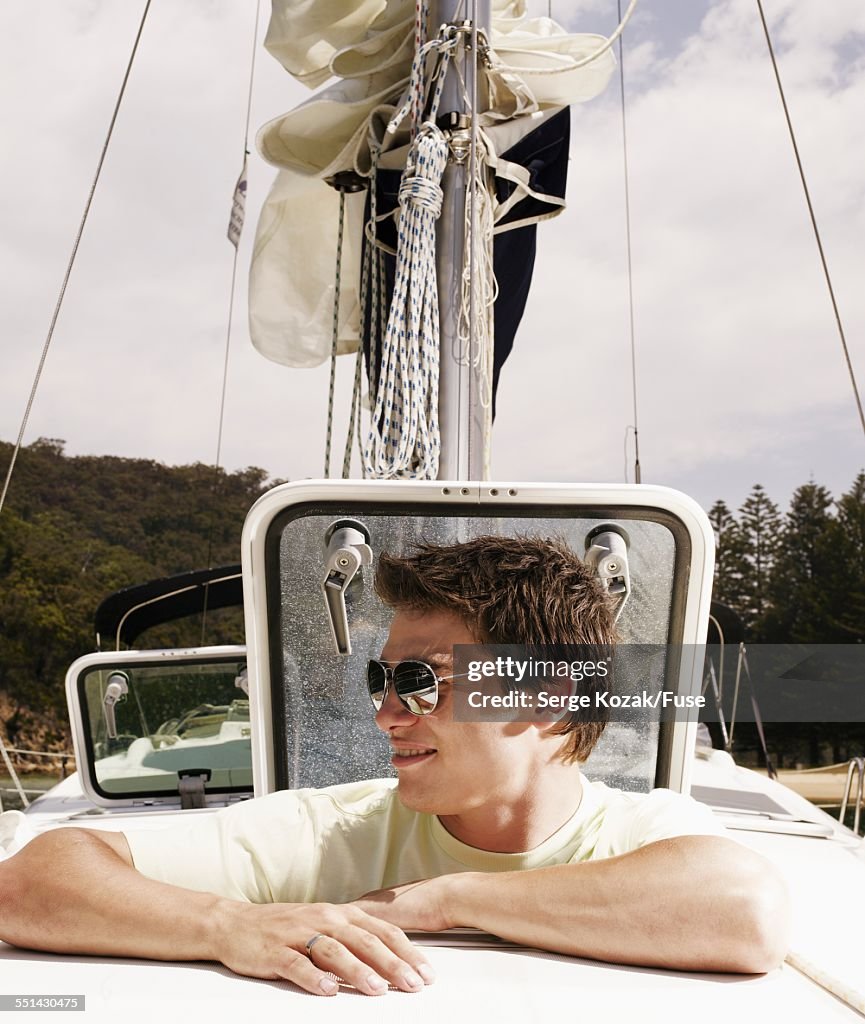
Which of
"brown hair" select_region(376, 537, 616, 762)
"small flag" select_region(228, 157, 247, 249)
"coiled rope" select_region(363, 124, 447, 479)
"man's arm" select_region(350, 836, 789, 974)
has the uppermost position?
"small flag" select_region(228, 157, 247, 249)

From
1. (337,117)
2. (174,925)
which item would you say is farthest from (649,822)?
(337,117)

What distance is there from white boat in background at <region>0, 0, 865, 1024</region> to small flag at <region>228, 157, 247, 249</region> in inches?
39.2

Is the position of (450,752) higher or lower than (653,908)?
higher

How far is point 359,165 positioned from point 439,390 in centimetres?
111

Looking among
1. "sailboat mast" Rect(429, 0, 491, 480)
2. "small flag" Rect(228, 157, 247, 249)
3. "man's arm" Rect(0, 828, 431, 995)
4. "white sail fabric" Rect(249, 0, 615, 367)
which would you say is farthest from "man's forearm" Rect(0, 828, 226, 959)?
"small flag" Rect(228, 157, 247, 249)

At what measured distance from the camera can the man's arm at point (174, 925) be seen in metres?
1.00

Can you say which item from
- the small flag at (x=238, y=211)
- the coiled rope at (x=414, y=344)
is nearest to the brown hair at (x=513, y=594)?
the coiled rope at (x=414, y=344)

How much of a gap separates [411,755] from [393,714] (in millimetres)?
66

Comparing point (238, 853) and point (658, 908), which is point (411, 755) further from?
point (658, 908)

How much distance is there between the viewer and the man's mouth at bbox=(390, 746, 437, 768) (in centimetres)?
130

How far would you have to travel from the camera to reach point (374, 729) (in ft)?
5.71

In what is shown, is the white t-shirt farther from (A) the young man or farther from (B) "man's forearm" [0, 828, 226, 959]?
(B) "man's forearm" [0, 828, 226, 959]

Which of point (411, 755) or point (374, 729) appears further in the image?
point (374, 729)

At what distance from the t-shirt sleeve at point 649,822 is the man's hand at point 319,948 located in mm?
352
